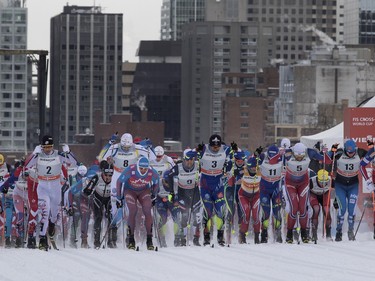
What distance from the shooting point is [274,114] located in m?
198

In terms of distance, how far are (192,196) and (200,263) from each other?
4516 mm

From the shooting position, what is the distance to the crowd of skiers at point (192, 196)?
24.3 metres

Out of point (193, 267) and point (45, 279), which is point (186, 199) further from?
point (45, 279)

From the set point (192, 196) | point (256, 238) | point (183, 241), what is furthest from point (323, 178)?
point (183, 241)

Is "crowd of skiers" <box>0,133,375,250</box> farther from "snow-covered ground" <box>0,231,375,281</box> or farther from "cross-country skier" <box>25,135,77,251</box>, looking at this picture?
"snow-covered ground" <box>0,231,375,281</box>

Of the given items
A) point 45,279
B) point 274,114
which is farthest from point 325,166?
point 274,114

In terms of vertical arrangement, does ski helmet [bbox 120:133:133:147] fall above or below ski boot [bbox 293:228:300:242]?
above

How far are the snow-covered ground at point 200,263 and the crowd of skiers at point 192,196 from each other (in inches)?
33.4

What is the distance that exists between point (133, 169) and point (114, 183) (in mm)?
1397

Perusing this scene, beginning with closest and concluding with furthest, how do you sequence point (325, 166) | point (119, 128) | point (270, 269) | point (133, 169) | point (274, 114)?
point (270, 269), point (133, 169), point (325, 166), point (119, 128), point (274, 114)

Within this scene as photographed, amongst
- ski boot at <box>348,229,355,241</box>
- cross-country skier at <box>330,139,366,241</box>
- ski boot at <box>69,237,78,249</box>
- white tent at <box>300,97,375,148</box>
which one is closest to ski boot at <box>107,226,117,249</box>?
ski boot at <box>69,237,78,249</box>

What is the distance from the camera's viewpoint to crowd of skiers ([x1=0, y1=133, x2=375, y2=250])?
79.7 feet

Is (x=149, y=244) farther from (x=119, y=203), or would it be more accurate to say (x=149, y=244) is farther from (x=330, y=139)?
(x=330, y=139)

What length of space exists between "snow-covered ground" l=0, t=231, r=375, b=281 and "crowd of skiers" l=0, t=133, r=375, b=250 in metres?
0.85
